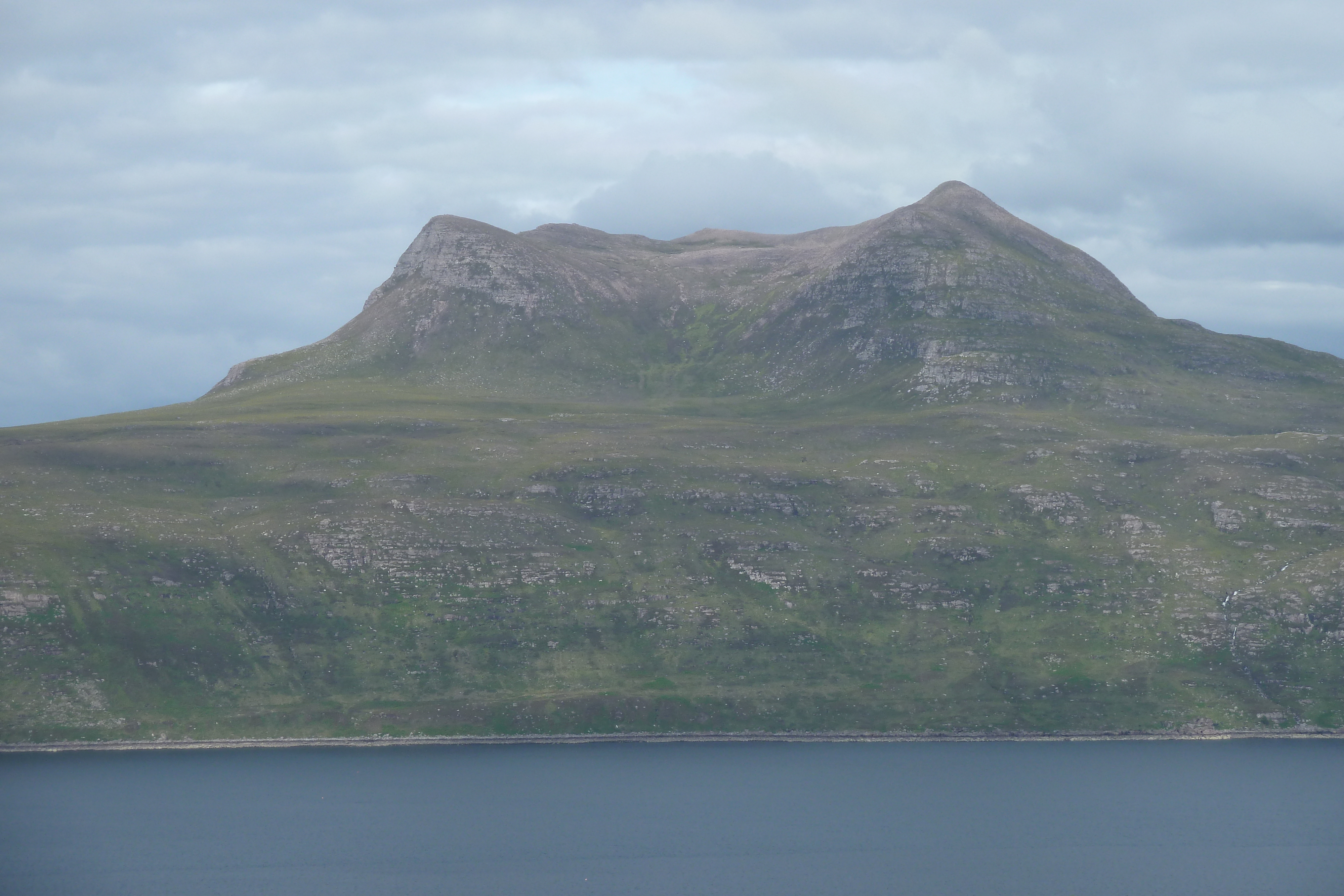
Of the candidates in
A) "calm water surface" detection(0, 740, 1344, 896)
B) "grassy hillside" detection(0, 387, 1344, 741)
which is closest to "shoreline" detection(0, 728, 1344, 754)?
"grassy hillside" detection(0, 387, 1344, 741)

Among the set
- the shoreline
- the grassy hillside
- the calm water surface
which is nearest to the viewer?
the calm water surface

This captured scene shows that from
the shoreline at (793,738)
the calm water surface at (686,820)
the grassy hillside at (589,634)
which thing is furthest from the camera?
the grassy hillside at (589,634)

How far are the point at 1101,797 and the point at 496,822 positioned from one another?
217 ft

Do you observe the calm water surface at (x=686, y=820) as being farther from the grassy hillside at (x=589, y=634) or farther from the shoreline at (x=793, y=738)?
the grassy hillside at (x=589, y=634)

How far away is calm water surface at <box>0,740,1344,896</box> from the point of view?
113688 millimetres

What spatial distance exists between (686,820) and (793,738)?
37.4 m

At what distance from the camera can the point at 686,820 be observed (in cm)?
12975

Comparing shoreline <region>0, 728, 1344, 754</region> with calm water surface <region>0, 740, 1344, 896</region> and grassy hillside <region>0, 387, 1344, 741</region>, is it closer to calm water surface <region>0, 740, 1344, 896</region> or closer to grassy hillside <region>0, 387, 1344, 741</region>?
grassy hillside <region>0, 387, 1344, 741</region>

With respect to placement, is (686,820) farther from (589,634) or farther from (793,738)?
(589,634)

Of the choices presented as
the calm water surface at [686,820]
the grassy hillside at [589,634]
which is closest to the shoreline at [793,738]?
the grassy hillside at [589,634]

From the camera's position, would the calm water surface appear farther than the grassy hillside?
No

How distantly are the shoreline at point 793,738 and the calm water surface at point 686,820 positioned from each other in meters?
2.03

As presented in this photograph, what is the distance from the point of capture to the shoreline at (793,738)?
160m

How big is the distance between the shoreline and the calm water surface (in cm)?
203
